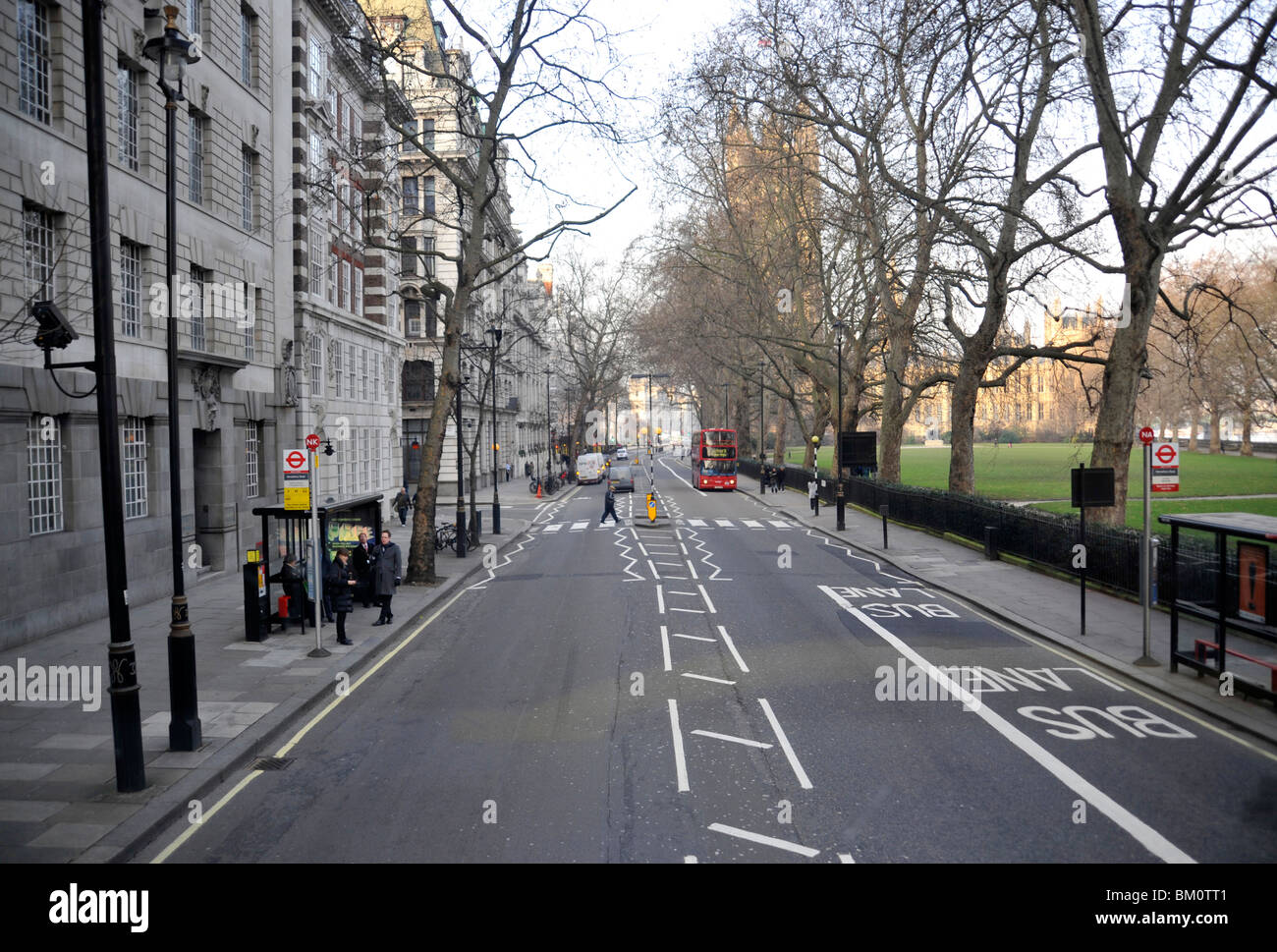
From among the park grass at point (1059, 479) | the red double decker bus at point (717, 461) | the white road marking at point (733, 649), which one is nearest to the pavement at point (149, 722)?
the white road marking at point (733, 649)

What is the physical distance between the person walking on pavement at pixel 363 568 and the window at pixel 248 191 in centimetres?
1147

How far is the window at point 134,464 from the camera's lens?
18891mm

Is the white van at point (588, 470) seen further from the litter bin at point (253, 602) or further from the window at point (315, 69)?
the litter bin at point (253, 602)

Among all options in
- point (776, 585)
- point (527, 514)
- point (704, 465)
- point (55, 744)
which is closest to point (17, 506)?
point (55, 744)

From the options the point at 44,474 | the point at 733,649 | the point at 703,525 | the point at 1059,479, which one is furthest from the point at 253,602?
the point at 1059,479

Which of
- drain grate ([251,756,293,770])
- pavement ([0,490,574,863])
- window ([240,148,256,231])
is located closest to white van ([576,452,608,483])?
window ([240,148,256,231])

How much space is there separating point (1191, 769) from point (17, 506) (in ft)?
55.2

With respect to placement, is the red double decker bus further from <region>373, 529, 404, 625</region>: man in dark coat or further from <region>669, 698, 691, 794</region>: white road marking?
<region>669, 698, 691, 794</region>: white road marking

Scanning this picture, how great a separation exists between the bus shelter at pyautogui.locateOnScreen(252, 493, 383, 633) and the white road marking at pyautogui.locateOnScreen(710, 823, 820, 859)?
8467 millimetres

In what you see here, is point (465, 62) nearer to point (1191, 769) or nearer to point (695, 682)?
point (695, 682)

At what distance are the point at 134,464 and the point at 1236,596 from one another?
20.0m

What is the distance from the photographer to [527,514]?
4272 centimetres

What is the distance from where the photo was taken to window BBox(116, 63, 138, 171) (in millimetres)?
18875
